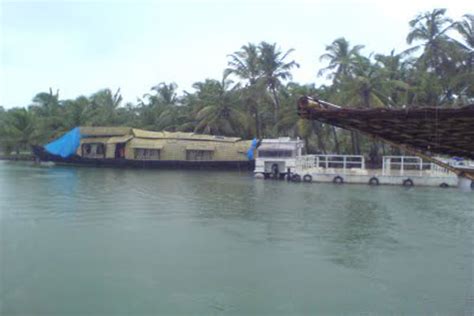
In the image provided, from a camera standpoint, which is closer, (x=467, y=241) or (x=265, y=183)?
(x=467, y=241)

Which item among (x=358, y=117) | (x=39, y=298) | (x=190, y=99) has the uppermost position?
(x=190, y=99)

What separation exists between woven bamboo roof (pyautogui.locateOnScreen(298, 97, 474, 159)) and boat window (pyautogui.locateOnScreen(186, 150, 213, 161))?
29.1m

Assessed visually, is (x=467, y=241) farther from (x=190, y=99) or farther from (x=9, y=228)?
(x=190, y=99)

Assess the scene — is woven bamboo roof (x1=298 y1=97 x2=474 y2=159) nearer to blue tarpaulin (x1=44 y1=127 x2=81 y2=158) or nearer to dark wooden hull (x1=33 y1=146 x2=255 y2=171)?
dark wooden hull (x1=33 y1=146 x2=255 y2=171)

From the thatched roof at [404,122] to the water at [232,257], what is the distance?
9.31 ft

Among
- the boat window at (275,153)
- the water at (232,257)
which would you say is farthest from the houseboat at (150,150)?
the water at (232,257)

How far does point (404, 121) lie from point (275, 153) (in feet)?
73.4

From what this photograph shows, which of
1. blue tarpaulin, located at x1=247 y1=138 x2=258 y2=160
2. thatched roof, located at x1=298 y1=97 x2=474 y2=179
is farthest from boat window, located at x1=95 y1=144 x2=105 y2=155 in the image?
thatched roof, located at x1=298 y1=97 x2=474 y2=179

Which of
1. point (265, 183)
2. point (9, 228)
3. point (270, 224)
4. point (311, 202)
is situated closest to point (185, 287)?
point (270, 224)

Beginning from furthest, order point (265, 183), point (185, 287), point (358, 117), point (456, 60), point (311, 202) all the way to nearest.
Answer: point (456, 60)
point (265, 183)
point (311, 202)
point (185, 287)
point (358, 117)

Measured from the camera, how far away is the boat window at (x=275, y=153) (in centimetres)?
2525

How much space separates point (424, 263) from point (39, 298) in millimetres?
6399

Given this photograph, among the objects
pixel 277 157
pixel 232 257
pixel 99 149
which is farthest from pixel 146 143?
pixel 232 257

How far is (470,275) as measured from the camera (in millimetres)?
7359
